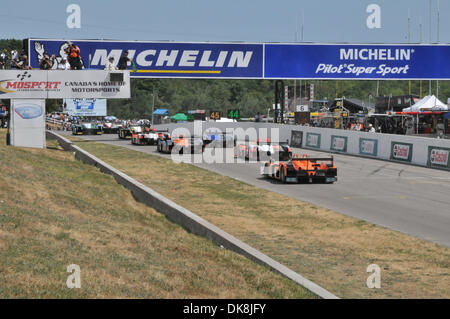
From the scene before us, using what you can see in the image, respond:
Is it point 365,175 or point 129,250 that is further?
point 365,175

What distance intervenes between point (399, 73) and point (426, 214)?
101 feet

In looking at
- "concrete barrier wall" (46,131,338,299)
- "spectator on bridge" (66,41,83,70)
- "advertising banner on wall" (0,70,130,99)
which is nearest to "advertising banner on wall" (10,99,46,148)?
"advertising banner on wall" (0,70,130,99)

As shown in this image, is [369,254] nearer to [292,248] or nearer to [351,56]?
[292,248]

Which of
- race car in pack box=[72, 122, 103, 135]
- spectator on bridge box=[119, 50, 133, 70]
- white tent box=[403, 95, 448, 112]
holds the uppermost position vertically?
spectator on bridge box=[119, 50, 133, 70]

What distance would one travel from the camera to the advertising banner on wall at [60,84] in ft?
101

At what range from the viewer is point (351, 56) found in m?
43.0

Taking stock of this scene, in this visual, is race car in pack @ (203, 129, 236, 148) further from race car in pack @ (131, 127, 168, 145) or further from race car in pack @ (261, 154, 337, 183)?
race car in pack @ (261, 154, 337, 183)

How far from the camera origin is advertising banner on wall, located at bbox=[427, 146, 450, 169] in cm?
2559

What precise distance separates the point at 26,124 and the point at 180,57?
15.5 m

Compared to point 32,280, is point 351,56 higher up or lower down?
higher up

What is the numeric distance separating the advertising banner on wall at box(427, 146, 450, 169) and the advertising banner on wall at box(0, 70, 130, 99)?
1670 centimetres

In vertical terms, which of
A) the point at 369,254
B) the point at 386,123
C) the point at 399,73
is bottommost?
the point at 369,254
